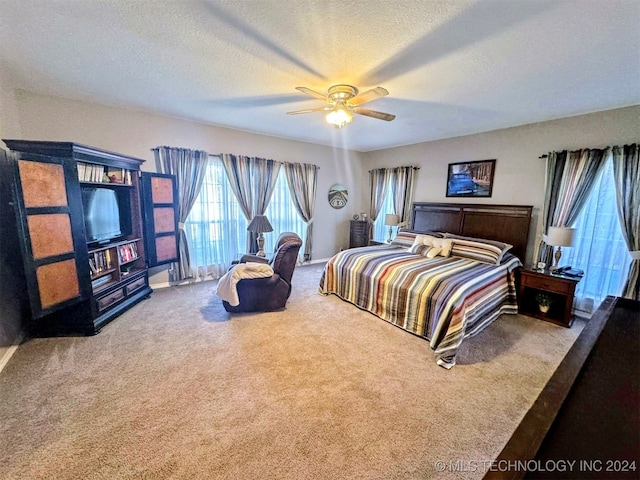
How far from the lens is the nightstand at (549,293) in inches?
118

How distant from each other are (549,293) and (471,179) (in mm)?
2022

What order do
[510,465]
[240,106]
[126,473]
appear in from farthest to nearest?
[240,106] < [126,473] < [510,465]

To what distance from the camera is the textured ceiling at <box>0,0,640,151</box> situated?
63.0 inches

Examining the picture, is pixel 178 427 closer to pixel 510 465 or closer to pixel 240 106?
pixel 510 465

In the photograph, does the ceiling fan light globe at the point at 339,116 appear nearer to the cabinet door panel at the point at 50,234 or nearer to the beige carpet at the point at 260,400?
the beige carpet at the point at 260,400

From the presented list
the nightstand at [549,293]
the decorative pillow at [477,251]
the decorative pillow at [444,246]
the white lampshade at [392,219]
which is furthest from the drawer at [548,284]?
the white lampshade at [392,219]

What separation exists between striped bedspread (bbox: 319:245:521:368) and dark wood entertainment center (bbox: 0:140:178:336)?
2.66 metres

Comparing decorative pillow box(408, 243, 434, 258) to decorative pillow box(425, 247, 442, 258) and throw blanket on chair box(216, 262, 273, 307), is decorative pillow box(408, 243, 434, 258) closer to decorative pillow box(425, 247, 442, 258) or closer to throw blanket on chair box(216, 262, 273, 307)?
decorative pillow box(425, 247, 442, 258)

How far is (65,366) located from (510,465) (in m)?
3.09

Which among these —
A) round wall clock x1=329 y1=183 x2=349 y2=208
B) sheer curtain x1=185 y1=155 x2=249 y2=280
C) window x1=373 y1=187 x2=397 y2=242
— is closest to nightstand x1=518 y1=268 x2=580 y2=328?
window x1=373 y1=187 x2=397 y2=242

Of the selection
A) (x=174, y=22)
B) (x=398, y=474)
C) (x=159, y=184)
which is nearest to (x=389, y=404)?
(x=398, y=474)

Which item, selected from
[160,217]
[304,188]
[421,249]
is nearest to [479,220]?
[421,249]

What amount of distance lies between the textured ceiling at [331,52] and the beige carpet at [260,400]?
257 centimetres

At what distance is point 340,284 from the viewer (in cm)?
382
